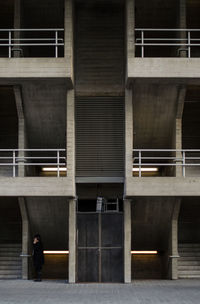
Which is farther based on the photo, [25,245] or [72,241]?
[25,245]

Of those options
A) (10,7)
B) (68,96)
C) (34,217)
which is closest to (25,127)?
(68,96)

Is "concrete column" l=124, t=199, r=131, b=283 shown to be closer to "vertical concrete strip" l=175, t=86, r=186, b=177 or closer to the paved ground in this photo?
the paved ground

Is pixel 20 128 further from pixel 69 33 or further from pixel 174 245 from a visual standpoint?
pixel 174 245

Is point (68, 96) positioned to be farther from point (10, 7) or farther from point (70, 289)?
point (70, 289)

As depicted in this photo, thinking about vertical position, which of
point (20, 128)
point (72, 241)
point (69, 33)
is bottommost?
point (72, 241)

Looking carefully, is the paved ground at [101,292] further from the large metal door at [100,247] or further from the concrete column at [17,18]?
the concrete column at [17,18]

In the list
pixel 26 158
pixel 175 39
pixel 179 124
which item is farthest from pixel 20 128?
pixel 175 39

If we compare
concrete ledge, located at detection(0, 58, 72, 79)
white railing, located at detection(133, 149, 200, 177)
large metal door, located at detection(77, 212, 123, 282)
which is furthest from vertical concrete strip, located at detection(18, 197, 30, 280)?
concrete ledge, located at detection(0, 58, 72, 79)

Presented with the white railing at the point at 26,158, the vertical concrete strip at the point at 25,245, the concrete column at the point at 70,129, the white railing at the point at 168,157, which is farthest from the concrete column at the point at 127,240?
the vertical concrete strip at the point at 25,245

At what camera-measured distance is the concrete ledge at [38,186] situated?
1720 cm

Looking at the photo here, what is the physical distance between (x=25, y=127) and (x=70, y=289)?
6.22 m

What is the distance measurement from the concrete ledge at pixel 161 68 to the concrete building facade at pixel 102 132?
33 mm

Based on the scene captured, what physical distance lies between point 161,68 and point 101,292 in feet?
24.3

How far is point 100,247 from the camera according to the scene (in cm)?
1841
